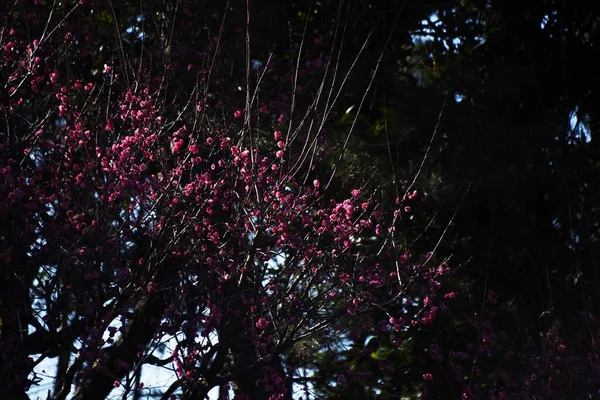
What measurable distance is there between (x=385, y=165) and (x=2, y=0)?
11.8ft

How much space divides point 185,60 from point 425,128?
237cm

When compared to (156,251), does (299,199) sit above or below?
above

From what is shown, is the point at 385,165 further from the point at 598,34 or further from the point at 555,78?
the point at 598,34

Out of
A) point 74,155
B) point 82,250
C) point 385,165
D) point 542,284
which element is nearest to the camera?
point 82,250

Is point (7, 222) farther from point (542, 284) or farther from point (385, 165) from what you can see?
point (542, 284)

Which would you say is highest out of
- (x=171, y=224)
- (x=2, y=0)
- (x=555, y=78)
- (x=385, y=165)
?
(x=555, y=78)

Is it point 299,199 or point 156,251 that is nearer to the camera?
point 156,251

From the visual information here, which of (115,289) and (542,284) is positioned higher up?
(542,284)

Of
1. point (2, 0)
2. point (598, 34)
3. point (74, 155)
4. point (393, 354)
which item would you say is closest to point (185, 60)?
point (2, 0)

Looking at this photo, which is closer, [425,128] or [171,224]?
[171,224]

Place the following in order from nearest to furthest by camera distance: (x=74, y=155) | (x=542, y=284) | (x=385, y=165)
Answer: (x=74, y=155), (x=385, y=165), (x=542, y=284)

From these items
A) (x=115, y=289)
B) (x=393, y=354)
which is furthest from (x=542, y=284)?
(x=115, y=289)

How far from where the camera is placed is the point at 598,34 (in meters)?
9.63

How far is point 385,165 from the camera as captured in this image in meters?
8.14
